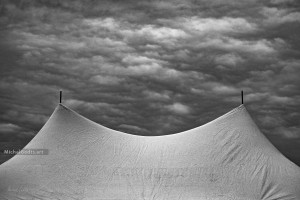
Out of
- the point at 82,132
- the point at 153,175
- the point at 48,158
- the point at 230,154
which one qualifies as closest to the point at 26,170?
the point at 48,158

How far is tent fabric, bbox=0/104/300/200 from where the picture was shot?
20.9 metres

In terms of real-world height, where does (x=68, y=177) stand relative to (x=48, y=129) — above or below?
below

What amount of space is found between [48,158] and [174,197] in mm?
5596

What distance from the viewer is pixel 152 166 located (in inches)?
870

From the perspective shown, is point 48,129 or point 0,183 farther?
point 48,129

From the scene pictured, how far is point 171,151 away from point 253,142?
3598 millimetres

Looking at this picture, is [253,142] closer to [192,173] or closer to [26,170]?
[192,173]

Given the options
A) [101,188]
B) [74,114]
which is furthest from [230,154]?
[74,114]

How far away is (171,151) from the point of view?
73.9ft

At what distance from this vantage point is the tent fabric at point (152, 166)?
20.9m

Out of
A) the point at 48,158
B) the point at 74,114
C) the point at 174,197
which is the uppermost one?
the point at 74,114

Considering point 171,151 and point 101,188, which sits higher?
point 171,151

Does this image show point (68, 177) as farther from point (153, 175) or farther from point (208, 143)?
point (208, 143)

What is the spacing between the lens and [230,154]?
71.5 feet
